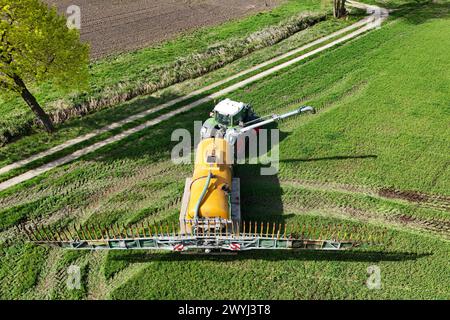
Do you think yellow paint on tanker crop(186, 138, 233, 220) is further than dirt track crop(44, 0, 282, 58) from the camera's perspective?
No

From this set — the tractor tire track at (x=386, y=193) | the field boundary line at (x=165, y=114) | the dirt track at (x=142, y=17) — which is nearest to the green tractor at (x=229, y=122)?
the tractor tire track at (x=386, y=193)

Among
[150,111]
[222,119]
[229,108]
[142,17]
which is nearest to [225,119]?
[222,119]

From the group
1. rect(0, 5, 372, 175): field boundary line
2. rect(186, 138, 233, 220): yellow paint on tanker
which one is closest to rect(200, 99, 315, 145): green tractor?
rect(186, 138, 233, 220): yellow paint on tanker

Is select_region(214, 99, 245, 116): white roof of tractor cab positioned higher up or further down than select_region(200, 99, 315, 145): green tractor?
higher up

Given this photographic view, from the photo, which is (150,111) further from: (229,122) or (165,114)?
(229,122)

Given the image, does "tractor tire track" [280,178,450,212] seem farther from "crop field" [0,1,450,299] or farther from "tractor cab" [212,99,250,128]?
"tractor cab" [212,99,250,128]

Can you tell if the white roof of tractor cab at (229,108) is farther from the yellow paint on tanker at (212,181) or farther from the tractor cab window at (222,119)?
the yellow paint on tanker at (212,181)

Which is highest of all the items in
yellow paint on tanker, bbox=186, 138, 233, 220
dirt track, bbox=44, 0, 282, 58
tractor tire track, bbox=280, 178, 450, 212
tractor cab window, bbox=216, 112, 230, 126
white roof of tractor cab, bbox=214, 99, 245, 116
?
dirt track, bbox=44, 0, 282, 58
